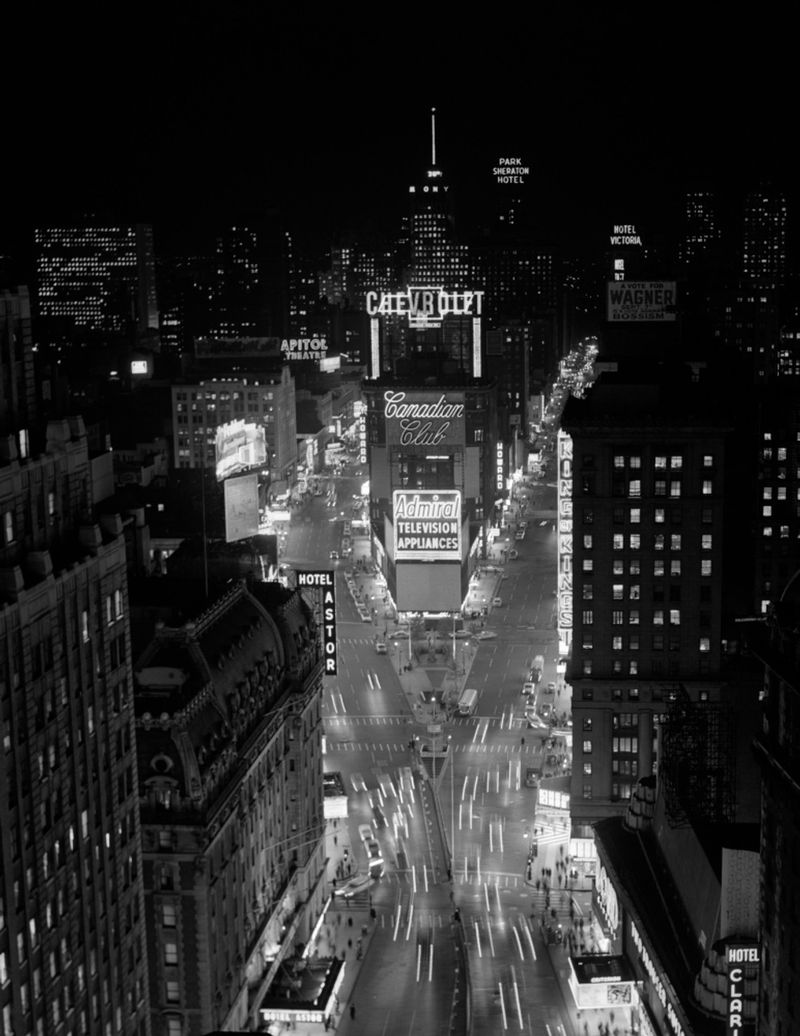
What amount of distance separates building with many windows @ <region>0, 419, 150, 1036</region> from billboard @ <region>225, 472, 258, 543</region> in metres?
103

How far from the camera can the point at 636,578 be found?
12256 centimetres

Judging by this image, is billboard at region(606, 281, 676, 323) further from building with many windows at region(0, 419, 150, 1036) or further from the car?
building with many windows at region(0, 419, 150, 1036)

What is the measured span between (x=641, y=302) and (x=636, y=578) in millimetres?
31850

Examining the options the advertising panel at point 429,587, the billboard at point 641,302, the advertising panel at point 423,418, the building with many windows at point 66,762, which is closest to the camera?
the building with many windows at point 66,762

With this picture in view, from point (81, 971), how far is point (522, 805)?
65674 millimetres

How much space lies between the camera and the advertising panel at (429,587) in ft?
602

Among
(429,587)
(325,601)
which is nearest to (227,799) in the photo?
(325,601)

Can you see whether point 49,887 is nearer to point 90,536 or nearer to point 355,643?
point 90,536

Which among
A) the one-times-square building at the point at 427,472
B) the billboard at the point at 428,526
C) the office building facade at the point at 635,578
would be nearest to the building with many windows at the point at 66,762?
the office building facade at the point at 635,578

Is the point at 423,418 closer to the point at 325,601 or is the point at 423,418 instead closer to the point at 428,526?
the point at 428,526

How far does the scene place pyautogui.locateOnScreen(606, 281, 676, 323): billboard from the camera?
468 feet

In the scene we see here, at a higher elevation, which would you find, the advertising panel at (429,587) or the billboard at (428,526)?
the billboard at (428,526)

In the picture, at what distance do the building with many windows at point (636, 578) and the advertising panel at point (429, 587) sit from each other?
60770mm

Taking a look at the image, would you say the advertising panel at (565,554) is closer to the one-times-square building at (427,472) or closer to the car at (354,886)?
the one-times-square building at (427,472)
